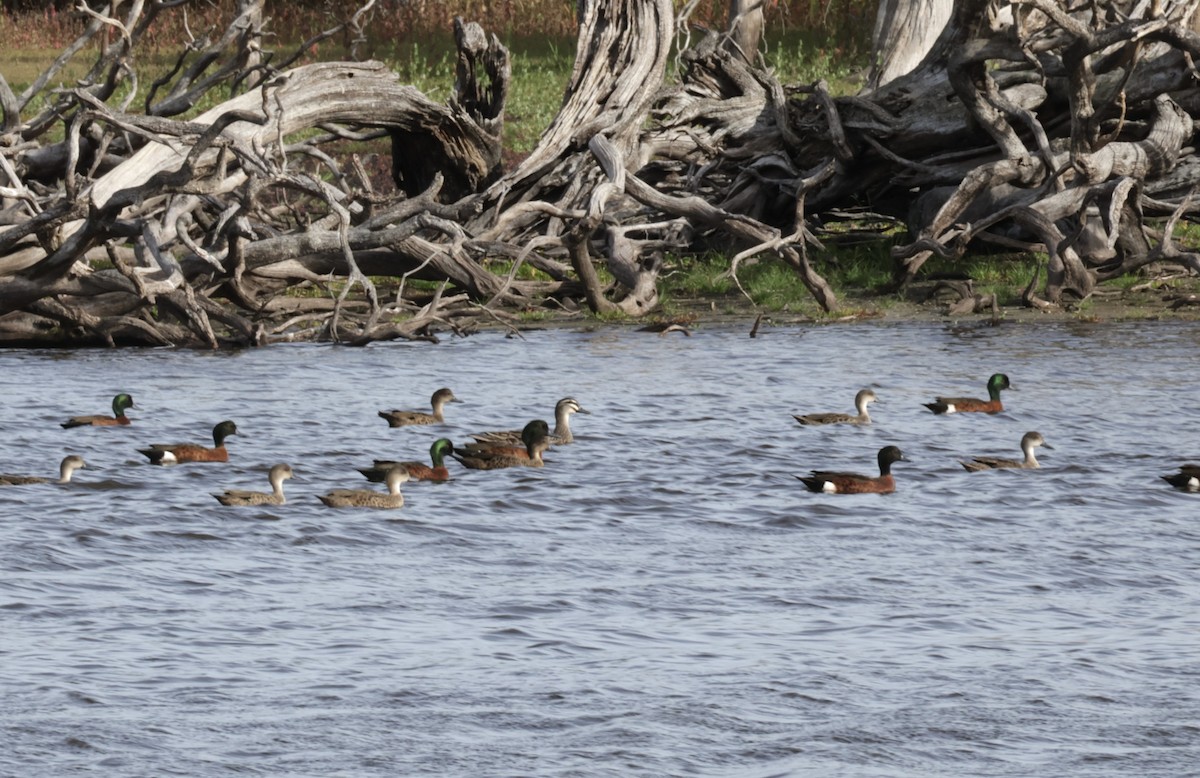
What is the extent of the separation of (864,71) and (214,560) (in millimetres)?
28824

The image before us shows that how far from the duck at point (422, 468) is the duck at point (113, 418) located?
274 centimetres

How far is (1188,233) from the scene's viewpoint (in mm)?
27422

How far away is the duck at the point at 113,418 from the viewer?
17.3 meters

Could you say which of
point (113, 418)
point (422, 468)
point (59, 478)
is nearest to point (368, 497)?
point (422, 468)

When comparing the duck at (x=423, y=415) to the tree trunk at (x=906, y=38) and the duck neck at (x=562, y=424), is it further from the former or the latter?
the tree trunk at (x=906, y=38)

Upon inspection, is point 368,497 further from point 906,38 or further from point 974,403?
point 906,38

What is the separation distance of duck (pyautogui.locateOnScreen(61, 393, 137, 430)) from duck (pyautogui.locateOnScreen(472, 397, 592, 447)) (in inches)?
127

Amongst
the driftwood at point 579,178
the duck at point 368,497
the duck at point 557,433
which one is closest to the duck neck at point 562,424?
the duck at point 557,433

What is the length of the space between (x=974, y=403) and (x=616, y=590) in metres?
7.60

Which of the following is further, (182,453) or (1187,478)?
(182,453)

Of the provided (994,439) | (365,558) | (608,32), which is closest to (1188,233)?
(608,32)

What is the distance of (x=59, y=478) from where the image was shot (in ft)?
50.0

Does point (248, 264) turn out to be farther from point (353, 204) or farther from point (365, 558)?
point (365, 558)

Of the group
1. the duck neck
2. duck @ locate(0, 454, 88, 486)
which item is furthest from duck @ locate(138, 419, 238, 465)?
the duck neck
